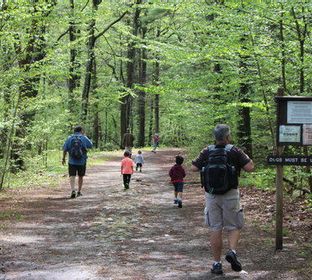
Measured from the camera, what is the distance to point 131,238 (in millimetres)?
8531

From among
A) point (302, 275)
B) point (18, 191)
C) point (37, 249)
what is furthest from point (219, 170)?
point (18, 191)

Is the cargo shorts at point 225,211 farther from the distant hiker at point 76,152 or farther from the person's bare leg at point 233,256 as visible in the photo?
the distant hiker at point 76,152

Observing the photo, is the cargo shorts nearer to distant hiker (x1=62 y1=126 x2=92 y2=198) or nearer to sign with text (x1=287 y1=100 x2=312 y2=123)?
sign with text (x1=287 y1=100 x2=312 y2=123)

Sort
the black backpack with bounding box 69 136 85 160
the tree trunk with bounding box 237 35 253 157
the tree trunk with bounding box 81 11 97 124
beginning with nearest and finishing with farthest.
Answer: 1. the black backpack with bounding box 69 136 85 160
2. the tree trunk with bounding box 237 35 253 157
3. the tree trunk with bounding box 81 11 97 124

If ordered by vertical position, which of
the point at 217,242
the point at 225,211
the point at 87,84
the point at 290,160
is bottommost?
the point at 217,242

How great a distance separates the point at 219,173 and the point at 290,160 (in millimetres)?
1675

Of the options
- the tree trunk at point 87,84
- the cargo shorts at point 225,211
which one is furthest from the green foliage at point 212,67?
the cargo shorts at point 225,211

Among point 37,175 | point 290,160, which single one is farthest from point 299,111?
point 37,175

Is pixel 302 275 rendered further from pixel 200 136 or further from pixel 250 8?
pixel 200 136

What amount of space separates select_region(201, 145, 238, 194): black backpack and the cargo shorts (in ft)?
0.39

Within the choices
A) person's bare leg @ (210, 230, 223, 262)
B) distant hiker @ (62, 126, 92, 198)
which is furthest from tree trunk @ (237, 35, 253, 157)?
person's bare leg @ (210, 230, 223, 262)

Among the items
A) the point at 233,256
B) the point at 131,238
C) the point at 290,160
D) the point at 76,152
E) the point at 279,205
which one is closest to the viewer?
the point at 233,256

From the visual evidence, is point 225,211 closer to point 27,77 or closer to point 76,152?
point 76,152

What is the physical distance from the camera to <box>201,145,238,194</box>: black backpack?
5867 mm
